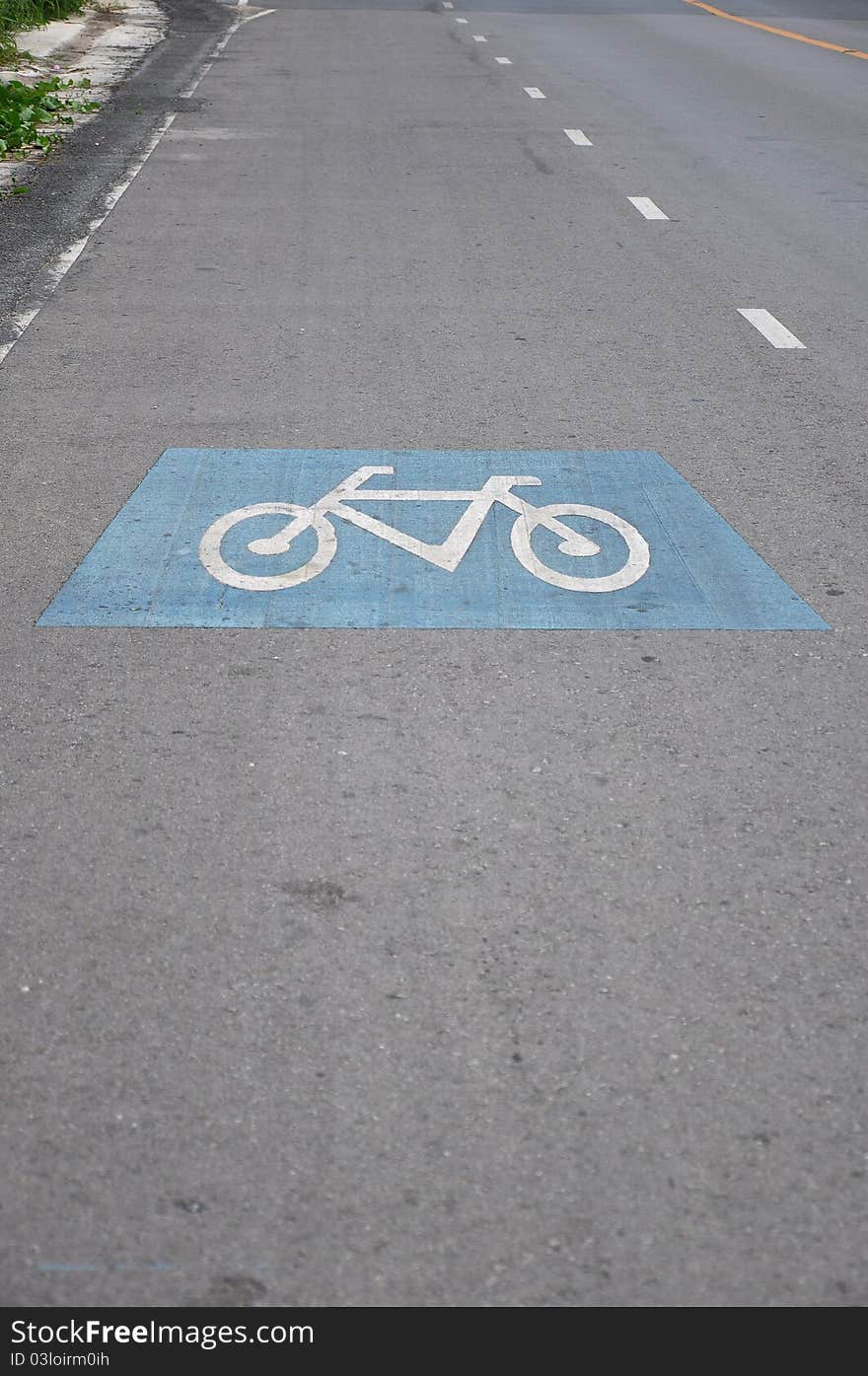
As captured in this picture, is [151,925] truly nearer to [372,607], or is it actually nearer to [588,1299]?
[588,1299]

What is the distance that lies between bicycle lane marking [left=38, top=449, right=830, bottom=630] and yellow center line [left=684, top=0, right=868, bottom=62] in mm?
19300

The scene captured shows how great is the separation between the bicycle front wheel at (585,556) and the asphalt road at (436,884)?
458mm

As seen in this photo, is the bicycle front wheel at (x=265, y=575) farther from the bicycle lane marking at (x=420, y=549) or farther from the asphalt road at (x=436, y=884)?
the asphalt road at (x=436, y=884)

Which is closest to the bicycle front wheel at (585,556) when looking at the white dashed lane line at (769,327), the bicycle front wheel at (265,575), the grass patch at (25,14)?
the bicycle front wheel at (265,575)

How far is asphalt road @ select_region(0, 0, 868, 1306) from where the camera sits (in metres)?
2.96

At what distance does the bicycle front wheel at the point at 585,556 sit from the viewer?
5723 mm

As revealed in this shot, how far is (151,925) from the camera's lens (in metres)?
3.76

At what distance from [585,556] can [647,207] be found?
7.45m

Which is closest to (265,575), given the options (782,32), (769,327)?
(769,327)

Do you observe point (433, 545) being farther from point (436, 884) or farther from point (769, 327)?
point (769, 327)

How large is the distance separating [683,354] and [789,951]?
5554 mm

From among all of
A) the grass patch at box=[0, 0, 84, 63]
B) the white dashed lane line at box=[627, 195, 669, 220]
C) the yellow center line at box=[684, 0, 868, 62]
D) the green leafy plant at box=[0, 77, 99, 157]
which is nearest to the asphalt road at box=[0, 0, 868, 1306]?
the white dashed lane line at box=[627, 195, 669, 220]

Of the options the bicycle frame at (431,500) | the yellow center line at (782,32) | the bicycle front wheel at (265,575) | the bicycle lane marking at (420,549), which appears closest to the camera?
the bicycle lane marking at (420,549)
